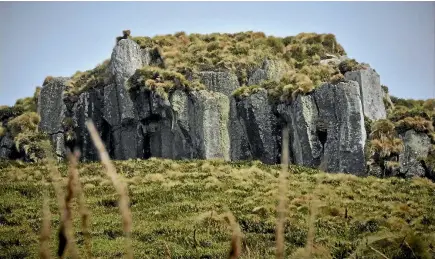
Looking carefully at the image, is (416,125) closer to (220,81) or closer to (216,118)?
(216,118)

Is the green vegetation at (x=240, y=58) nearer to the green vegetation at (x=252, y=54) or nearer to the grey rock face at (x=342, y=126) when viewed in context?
the green vegetation at (x=252, y=54)

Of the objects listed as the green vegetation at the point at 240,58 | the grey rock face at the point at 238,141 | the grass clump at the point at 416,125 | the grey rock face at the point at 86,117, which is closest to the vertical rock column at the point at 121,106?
the grey rock face at the point at 86,117

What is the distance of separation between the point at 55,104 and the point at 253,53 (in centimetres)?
1778

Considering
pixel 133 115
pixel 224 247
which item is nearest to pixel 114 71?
pixel 133 115

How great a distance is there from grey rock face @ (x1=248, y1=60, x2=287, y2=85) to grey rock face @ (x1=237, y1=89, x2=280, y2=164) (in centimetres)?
511

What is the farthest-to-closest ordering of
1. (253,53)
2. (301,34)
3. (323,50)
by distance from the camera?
(301,34) → (323,50) → (253,53)

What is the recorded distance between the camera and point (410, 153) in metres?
35.3

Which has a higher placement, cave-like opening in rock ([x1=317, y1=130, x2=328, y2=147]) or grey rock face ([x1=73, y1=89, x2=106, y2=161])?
grey rock face ([x1=73, y1=89, x2=106, y2=161])

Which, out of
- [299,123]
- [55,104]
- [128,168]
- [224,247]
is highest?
[55,104]

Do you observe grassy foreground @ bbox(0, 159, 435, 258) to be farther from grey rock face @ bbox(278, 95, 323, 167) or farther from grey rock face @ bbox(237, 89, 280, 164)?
grey rock face @ bbox(237, 89, 280, 164)

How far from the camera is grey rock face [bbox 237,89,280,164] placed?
40031mm

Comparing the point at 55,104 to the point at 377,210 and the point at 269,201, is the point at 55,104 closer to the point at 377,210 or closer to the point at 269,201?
the point at 269,201

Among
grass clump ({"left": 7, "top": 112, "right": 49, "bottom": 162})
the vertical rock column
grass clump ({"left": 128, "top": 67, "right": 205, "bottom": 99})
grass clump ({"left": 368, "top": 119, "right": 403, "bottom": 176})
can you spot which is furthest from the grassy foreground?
grass clump ({"left": 128, "top": 67, "right": 205, "bottom": 99})

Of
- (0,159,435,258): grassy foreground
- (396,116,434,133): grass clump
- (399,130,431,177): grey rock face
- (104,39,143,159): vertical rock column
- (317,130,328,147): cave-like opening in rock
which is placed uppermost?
(104,39,143,159): vertical rock column
